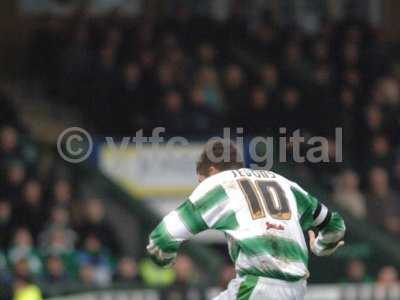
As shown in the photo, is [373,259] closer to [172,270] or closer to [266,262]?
[172,270]

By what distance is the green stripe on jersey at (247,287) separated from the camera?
815 cm

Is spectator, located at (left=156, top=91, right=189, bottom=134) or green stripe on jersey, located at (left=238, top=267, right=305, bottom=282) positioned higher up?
spectator, located at (left=156, top=91, right=189, bottom=134)

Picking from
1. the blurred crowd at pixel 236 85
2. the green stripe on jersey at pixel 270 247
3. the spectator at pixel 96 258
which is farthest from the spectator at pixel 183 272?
the green stripe on jersey at pixel 270 247

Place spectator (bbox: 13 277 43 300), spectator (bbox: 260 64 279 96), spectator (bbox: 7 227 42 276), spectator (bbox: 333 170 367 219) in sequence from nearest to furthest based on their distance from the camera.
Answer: spectator (bbox: 13 277 43 300) → spectator (bbox: 7 227 42 276) → spectator (bbox: 333 170 367 219) → spectator (bbox: 260 64 279 96)

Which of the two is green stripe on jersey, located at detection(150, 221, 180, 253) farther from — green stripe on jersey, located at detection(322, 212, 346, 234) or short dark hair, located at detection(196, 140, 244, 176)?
green stripe on jersey, located at detection(322, 212, 346, 234)

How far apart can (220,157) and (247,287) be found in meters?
0.79

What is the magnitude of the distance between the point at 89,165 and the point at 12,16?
17.0 feet

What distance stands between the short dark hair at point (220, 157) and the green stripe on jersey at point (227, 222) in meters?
0.32

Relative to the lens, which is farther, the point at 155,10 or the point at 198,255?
the point at 155,10

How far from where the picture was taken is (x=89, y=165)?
17328mm

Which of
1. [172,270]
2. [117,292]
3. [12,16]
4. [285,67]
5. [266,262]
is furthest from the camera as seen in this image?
[12,16]

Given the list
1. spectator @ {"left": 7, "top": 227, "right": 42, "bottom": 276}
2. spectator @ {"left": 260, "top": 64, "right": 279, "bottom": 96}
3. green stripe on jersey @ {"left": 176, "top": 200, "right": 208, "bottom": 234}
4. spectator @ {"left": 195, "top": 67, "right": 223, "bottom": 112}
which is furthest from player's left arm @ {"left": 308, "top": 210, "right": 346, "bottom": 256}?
spectator @ {"left": 260, "top": 64, "right": 279, "bottom": 96}

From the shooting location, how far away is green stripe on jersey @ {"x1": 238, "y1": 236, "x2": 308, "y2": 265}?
8109 millimetres

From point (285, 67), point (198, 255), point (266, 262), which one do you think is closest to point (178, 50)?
point (285, 67)
